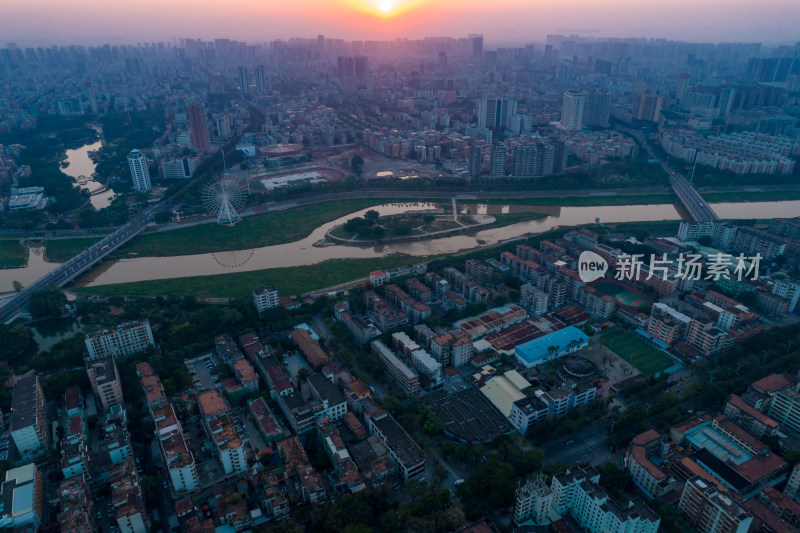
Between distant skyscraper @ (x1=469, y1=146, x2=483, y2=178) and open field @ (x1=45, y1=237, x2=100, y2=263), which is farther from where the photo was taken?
distant skyscraper @ (x1=469, y1=146, x2=483, y2=178)

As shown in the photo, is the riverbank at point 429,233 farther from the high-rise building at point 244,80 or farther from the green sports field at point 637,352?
the high-rise building at point 244,80

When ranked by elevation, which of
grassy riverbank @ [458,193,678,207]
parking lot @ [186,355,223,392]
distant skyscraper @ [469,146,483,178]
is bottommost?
grassy riverbank @ [458,193,678,207]

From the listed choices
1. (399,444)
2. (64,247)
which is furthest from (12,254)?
(399,444)

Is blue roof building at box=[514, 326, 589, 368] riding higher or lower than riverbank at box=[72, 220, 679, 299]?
higher

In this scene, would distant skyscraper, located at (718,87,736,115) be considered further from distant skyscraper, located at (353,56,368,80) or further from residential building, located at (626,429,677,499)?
residential building, located at (626,429,677,499)

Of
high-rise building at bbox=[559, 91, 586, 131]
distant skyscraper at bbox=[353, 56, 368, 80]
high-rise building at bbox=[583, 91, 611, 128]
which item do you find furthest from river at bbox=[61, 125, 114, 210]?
high-rise building at bbox=[583, 91, 611, 128]

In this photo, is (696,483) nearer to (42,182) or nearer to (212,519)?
(212,519)

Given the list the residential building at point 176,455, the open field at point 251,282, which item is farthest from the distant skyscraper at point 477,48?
the residential building at point 176,455
